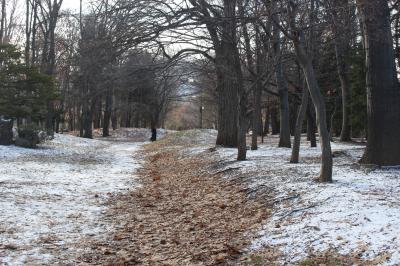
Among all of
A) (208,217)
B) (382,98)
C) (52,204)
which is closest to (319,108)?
(382,98)

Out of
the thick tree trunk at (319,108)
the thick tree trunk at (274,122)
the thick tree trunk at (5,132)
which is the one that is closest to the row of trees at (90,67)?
the thick tree trunk at (5,132)

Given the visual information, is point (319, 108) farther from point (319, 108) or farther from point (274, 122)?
point (274, 122)

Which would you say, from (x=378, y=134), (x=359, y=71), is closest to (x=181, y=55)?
(x=378, y=134)

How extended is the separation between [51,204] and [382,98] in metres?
7.51

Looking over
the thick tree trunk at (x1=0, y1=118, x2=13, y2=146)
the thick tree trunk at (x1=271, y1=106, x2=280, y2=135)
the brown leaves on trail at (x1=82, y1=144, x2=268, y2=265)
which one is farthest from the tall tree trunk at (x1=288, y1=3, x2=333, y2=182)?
the thick tree trunk at (x1=271, y1=106, x2=280, y2=135)

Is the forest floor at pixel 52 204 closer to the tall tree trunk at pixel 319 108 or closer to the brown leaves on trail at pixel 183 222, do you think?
the brown leaves on trail at pixel 183 222

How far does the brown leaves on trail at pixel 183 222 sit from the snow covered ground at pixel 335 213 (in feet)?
1.39

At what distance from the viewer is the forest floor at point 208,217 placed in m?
5.77

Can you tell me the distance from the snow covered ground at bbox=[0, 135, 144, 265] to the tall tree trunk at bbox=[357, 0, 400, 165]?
592 centimetres

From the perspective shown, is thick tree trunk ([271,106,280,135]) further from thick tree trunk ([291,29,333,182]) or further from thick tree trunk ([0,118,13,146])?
thick tree trunk ([291,29,333,182])

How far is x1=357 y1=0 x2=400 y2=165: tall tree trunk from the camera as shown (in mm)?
11125

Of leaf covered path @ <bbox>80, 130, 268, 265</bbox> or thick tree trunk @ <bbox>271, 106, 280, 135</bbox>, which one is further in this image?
thick tree trunk @ <bbox>271, 106, 280, 135</bbox>

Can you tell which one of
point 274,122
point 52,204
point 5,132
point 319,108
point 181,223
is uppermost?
point 274,122

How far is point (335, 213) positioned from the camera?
671 centimetres
